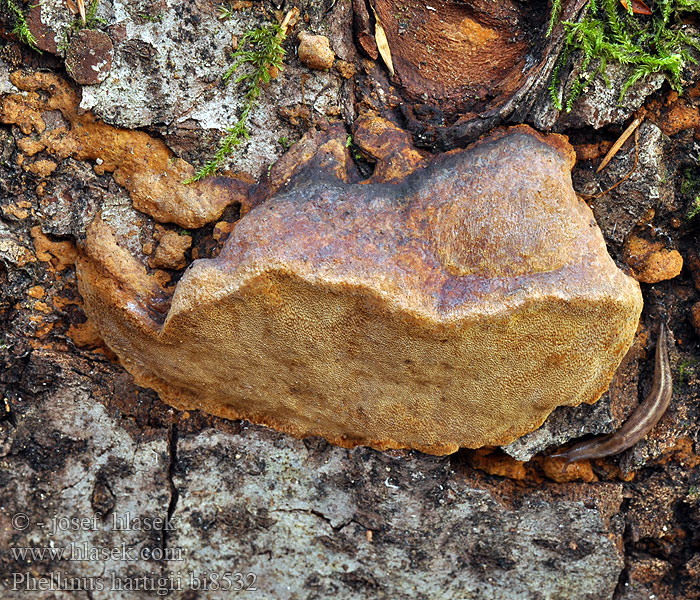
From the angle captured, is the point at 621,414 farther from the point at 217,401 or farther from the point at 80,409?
the point at 80,409

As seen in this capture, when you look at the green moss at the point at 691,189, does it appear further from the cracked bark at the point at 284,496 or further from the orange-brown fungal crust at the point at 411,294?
the orange-brown fungal crust at the point at 411,294

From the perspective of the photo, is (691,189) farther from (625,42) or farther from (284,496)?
(284,496)

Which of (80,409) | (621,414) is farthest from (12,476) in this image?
(621,414)

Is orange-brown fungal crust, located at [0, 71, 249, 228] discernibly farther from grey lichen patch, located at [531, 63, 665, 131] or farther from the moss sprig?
grey lichen patch, located at [531, 63, 665, 131]

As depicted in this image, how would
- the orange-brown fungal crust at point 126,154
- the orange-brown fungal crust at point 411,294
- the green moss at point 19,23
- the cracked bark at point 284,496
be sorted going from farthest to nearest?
the cracked bark at point 284,496
the orange-brown fungal crust at point 126,154
the green moss at point 19,23
the orange-brown fungal crust at point 411,294

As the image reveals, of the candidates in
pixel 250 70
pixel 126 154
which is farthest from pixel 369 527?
pixel 250 70

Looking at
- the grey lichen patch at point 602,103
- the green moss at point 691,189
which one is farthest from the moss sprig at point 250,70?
the green moss at point 691,189

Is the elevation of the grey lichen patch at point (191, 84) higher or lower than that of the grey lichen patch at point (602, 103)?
lower

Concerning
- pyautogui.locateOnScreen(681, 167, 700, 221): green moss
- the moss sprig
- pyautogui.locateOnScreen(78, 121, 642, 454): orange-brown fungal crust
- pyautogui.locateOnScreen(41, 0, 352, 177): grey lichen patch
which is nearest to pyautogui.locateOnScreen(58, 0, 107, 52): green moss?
pyautogui.locateOnScreen(41, 0, 352, 177): grey lichen patch
